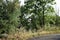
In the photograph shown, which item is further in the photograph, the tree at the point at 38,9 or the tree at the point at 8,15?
the tree at the point at 38,9

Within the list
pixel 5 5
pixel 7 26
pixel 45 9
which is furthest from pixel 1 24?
pixel 45 9

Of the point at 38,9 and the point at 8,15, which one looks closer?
the point at 8,15

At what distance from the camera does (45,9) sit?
52.2m

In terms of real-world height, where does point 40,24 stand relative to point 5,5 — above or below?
below

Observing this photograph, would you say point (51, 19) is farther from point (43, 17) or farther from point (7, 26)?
point (7, 26)

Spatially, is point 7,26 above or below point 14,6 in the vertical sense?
below

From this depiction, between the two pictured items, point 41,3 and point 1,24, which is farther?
point 41,3

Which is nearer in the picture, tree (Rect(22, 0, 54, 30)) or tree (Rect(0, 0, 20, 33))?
tree (Rect(0, 0, 20, 33))

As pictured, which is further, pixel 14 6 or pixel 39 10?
pixel 39 10

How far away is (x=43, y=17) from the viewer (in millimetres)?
53000

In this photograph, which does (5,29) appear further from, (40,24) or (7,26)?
(40,24)

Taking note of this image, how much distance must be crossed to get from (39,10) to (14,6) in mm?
23343

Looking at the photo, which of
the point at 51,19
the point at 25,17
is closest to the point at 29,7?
the point at 25,17

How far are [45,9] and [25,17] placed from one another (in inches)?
228
